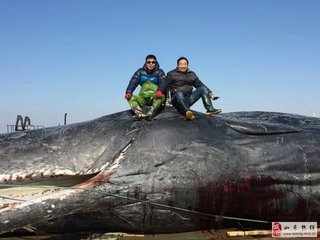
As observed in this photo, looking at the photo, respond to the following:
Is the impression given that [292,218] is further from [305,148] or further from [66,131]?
[66,131]

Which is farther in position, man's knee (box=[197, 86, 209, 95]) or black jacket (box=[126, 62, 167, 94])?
black jacket (box=[126, 62, 167, 94])

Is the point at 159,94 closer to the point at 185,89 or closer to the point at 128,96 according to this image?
the point at 128,96

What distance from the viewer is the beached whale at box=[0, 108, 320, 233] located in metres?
7.52

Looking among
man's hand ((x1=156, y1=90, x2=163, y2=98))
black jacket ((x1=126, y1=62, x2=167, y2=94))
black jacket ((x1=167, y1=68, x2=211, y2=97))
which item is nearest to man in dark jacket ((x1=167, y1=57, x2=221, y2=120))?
black jacket ((x1=167, y1=68, x2=211, y2=97))

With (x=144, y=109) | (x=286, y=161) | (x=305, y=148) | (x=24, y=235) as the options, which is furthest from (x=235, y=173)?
(x=24, y=235)

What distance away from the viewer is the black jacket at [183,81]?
9375mm

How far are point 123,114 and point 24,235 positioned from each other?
2991 mm

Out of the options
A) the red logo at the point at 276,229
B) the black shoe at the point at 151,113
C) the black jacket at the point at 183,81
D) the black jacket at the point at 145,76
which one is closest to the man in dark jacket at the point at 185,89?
the black jacket at the point at 183,81

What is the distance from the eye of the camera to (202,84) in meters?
9.47

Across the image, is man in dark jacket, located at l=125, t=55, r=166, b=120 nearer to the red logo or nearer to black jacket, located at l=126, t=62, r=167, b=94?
black jacket, located at l=126, t=62, r=167, b=94

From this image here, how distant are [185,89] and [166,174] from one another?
241 cm

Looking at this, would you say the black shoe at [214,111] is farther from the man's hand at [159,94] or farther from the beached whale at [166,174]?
the man's hand at [159,94]

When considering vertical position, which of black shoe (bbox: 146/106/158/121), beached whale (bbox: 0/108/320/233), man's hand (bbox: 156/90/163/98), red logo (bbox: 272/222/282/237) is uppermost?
man's hand (bbox: 156/90/163/98)

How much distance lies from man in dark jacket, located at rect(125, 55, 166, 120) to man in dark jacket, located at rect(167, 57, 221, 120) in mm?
304
